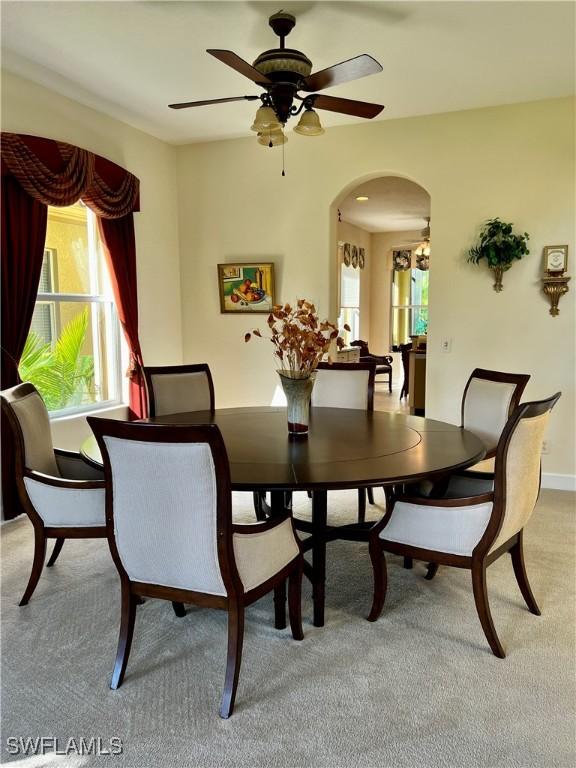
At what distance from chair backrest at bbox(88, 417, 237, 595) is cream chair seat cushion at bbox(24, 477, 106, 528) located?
59cm

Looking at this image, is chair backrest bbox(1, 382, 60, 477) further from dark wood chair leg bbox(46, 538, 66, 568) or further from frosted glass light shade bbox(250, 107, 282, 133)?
frosted glass light shade bbox(250, 107, 282, 133)

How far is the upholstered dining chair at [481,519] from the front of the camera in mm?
2135

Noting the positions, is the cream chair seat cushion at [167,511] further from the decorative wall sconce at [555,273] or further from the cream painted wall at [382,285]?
the cream painted wall at [382,285]

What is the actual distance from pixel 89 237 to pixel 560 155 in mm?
3570

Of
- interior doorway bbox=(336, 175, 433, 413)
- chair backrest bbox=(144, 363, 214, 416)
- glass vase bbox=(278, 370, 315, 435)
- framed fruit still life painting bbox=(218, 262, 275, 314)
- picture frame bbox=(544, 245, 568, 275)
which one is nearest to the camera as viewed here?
glass vase bbox=(278, 370, 315, 435)

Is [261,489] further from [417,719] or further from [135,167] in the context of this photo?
[135,167]

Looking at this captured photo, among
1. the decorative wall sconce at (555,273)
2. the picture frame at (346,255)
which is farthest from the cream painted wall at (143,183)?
the picture frame at (346,255)

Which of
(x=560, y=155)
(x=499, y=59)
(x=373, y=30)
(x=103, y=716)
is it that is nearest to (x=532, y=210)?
(x=560, y=155)

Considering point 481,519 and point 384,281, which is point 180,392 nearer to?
point 481,519

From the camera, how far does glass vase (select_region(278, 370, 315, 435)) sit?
2.72 meters

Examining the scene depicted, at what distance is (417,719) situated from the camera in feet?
6.11

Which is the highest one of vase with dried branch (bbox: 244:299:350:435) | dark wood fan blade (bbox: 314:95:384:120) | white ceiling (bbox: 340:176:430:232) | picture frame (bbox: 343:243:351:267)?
white ceiling (bbox: 340:176:430:232)

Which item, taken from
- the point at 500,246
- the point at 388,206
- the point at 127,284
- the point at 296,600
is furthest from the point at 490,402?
the point at 388,206

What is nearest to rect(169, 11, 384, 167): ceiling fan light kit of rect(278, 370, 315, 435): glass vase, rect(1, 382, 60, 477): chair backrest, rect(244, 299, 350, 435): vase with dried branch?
rect(244, 299, 350, 435): vase with dried branch
